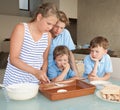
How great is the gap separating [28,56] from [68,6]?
8.78ft

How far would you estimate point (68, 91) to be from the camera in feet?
3.33

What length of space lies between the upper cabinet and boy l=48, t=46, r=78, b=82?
6.94ft

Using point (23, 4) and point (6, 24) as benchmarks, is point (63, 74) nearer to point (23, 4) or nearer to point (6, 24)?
point (6, 24)

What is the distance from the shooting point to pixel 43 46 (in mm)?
1339

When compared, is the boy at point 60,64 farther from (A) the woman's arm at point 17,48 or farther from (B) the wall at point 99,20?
(B) the wall at point 99,20

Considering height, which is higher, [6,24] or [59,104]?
[6,24]

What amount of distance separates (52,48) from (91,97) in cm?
72

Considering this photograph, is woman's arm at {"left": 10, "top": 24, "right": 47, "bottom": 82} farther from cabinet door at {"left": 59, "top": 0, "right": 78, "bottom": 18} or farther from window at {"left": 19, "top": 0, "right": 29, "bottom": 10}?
window at {"left": 19, "top": 0, "right": 29, "bottom": 10}

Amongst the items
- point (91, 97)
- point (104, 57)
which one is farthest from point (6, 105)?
point (104, 57)

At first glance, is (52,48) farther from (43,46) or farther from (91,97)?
(91,97)

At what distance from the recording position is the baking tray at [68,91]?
97 cm

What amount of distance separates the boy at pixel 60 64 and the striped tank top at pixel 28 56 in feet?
0.81

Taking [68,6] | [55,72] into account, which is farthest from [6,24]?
[55,72]

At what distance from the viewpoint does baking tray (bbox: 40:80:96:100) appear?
974 millimetres
